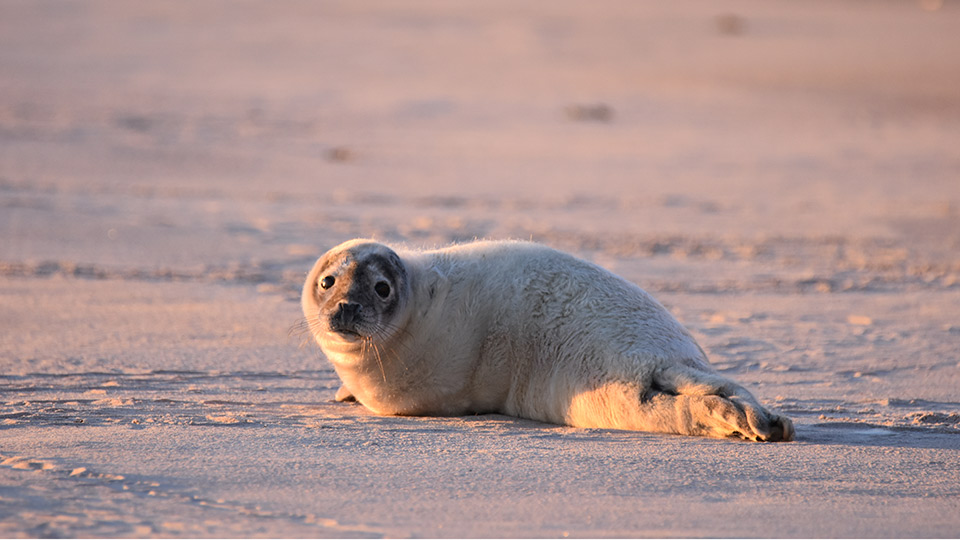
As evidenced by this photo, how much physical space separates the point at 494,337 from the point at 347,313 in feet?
2.26

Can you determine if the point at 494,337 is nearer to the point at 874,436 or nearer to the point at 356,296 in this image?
the point at 356,296

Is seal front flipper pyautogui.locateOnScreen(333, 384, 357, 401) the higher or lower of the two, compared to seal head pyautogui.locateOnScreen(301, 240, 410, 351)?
lower

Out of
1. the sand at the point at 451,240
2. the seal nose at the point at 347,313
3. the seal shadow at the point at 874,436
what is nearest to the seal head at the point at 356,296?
the seal nose at the point at 347,313

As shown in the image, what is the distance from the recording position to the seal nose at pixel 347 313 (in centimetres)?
515

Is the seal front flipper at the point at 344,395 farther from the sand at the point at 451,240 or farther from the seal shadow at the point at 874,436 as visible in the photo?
the seal shadow at the point at 874,436

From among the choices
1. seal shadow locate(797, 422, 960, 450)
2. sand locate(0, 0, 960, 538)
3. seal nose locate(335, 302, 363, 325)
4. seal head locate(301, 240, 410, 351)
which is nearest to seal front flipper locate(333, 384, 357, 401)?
sand locate(0, 0, 960, 538)

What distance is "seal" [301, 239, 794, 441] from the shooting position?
17.0 ft

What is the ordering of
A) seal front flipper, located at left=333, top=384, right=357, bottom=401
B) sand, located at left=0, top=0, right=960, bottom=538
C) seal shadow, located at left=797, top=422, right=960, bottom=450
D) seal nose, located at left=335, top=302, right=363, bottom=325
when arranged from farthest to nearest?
seal front flipper, located at left=333, top=384, right=357, bottom=401
seal nose, located at left=335, top=302, right=363, bottom=325
seal shadow, located at left=797, top=422, right=960, bottom=450
sand, located at left=0, top=0, right=960, bottom=538

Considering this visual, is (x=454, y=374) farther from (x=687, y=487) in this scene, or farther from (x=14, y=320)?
(x=14, y=320)

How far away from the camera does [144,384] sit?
19.4 feet

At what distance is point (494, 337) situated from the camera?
Answer: 548cm

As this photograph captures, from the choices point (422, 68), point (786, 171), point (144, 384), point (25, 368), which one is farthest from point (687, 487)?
point (422, 68)

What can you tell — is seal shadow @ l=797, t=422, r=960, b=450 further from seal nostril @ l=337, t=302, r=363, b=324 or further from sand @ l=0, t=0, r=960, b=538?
seal nostril @ l=337, t=302, r=363, b=324

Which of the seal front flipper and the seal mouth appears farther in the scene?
the seal front flipper
